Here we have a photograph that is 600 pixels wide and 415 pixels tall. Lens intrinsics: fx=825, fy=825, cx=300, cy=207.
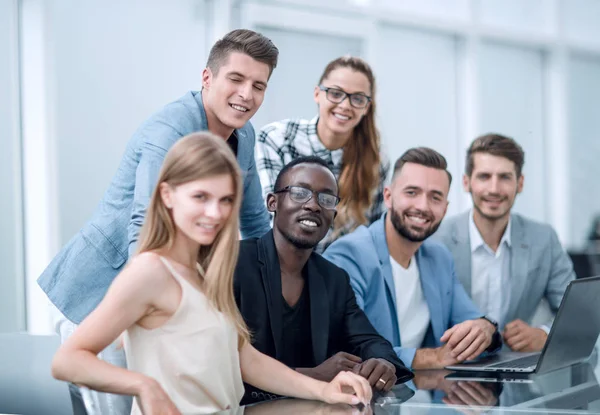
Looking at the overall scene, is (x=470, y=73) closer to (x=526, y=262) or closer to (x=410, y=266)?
(x=526, y=262)

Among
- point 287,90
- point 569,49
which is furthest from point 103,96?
point 569,49

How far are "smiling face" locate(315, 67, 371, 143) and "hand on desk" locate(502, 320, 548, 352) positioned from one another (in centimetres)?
86

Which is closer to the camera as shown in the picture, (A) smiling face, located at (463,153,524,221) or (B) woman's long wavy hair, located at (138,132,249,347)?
(B) woman's long wavy hair, located at (138,132,249,347)

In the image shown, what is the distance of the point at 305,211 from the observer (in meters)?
1.79

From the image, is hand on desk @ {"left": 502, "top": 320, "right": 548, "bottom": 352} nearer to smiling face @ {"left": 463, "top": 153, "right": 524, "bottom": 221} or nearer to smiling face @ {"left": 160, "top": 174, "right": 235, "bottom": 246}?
smiling face @ {"left": 463, "top": 153, "right": 524, "bottom": 221}

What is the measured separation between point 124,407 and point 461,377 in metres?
0.77

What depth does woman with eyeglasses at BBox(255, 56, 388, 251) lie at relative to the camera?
2.75m

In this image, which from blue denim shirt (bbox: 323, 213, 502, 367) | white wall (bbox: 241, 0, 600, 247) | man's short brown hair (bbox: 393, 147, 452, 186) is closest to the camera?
blue denim shirt (bbox: 323, 213, 502, 367)

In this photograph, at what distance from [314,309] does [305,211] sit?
22 centimetres

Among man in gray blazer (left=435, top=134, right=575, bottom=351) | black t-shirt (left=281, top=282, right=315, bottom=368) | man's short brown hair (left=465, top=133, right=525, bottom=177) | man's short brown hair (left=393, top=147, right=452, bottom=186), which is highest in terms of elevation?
man's short brown hair (left=465, top=133, right=525, bottom=177)

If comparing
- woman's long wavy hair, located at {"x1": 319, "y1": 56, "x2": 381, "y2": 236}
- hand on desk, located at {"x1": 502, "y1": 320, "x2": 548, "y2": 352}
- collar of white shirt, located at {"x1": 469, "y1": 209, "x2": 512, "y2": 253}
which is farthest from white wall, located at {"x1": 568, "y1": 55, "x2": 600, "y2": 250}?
hand on desk, located at {"x1": 502, "y1": 320, "x2": 548, "y2": 352}

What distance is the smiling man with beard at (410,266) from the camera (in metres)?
2.24

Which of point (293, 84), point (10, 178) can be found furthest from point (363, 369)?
point (293, 84)

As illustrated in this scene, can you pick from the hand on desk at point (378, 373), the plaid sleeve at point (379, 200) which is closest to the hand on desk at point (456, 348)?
the hand on desk at point (378, 373)
